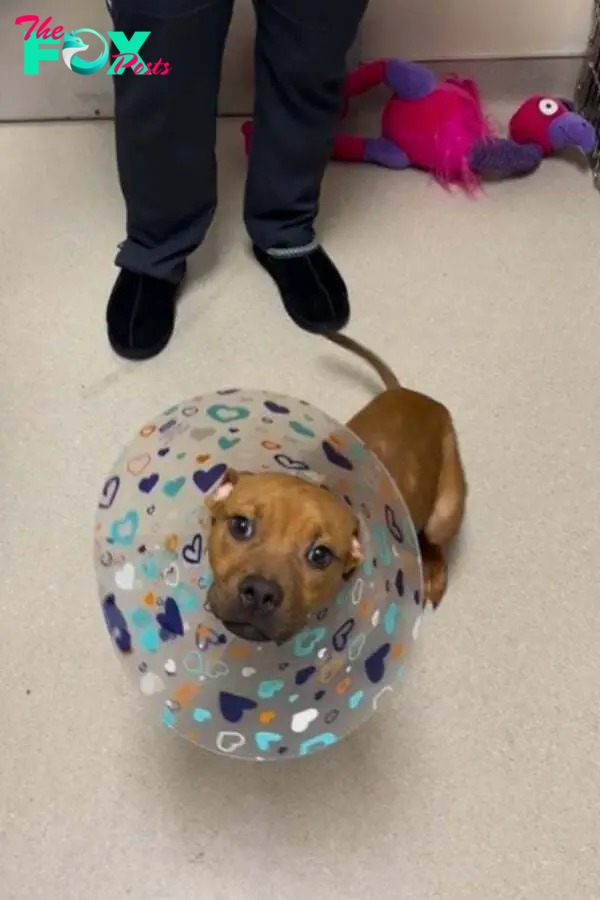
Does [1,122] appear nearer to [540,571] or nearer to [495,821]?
[540,571]

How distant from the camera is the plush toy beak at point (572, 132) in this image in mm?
1476

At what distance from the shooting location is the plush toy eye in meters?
1.50

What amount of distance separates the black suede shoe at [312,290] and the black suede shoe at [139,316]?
0.16m

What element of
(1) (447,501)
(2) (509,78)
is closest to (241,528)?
(1) (447,501)

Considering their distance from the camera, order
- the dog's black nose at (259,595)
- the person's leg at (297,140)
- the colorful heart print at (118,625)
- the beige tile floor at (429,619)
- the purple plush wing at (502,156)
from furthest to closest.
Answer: the purple plush wing at (502,156), the person's leg at (297,140), the beige tile floor at (429,619), the colorful heart print at (118,625), the dog's black nose at (259,595)

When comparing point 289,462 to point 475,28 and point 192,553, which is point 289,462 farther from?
point 475,28

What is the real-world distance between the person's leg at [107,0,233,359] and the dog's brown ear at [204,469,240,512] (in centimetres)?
51

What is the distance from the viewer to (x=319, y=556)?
75 cm

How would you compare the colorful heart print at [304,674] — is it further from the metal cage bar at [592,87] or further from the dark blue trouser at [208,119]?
the metal cage bar at [592,87]

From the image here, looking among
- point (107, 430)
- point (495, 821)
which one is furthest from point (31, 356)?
point (495, 821)

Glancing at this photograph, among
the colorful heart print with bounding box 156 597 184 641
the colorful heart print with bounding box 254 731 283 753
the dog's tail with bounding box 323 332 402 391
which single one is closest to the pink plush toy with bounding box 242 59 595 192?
the dog's tail with bounding box 323 332 402 391

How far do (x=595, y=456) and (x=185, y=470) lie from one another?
0.60m

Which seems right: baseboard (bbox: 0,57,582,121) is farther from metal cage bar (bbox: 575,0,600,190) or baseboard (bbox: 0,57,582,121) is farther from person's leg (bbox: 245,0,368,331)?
person's leg (bbox: 245,0,368,331)

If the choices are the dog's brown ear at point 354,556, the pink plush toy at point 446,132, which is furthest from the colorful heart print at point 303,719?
the pink plush toy at point 446,132
